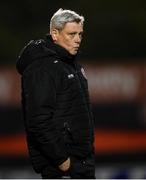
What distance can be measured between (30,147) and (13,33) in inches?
512

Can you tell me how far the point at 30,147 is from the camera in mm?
5148

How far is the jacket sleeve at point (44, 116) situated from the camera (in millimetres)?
4957

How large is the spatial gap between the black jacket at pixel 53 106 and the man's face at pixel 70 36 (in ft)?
0.12

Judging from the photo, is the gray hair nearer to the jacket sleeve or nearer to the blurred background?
the jacket sleeve

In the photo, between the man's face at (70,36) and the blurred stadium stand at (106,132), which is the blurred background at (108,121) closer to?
the blurred stadium stand at (106,132)

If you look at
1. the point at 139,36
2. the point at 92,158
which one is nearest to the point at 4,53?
the point at 139,36

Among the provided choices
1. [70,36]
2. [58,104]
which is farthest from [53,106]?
[70,36]

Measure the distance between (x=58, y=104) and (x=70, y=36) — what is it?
421mm

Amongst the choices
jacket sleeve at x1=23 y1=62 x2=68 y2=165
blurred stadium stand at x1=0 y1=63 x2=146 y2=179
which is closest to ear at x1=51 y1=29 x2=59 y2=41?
jacket sleeve at x1=23 y1=62 x2=68 y2=165

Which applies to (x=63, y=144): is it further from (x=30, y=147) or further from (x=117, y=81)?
(x=117, y=81)

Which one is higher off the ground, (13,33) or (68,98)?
(68,98)

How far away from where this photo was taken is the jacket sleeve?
4.96m

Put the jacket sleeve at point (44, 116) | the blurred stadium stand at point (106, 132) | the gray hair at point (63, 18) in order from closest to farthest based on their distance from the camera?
the jacket sleeve at point (44, 116) < the gray hair at point (63, 18) < the blurred stadium stand at point (106, 132)

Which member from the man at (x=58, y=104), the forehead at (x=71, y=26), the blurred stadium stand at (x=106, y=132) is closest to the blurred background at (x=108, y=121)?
the blurred stadium stand at (x=106, y=132)
